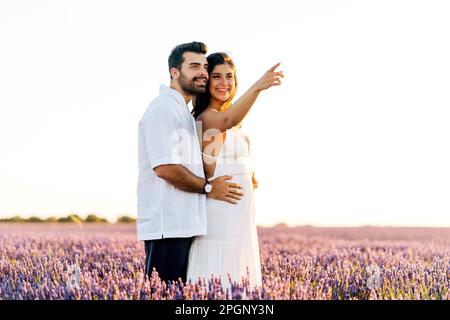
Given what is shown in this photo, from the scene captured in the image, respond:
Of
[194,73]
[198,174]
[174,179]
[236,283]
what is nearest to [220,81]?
[194,73]

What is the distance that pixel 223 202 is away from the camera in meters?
3.78

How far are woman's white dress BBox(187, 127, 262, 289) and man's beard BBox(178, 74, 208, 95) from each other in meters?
0.32

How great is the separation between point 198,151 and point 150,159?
0.30 metres

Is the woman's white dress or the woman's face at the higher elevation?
the woman's face

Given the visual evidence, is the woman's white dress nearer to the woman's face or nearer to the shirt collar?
the woman's face

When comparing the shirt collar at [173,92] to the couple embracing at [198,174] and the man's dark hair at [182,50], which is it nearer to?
the couple embracing at [198,174]

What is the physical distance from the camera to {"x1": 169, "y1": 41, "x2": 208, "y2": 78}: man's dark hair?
3832 millimetres

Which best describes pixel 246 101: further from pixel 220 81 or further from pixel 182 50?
pixel 182 50

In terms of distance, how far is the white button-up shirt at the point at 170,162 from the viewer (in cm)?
357

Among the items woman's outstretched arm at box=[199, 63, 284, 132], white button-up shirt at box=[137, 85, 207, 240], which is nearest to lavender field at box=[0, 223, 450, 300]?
white button-up shirt at box=[137, 85, 207, 240]

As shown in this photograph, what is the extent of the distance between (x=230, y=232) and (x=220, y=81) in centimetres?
97
